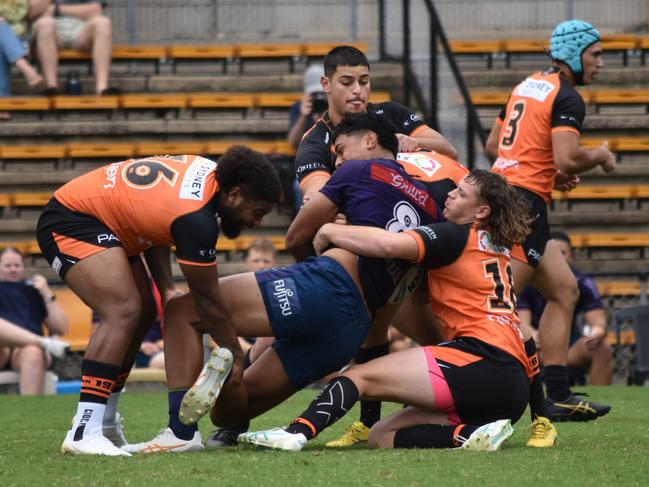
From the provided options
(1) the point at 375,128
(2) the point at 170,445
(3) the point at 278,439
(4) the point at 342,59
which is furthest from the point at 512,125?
(2) the point at 170,445

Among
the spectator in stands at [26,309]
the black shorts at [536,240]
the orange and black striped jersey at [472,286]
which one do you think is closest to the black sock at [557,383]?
the black shorts at [536,240]

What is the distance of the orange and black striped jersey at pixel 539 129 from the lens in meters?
7.40

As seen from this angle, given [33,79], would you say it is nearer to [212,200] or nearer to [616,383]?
[616,383]

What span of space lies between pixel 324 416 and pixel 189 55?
405 inches

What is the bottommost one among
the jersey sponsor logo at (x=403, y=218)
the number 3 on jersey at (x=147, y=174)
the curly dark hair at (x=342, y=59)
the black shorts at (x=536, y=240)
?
the black shorts at (x=536, y=240)

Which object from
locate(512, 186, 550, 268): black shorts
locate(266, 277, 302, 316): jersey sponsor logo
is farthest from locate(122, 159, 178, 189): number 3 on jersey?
locate(512, 186, 550, 268): black shorts

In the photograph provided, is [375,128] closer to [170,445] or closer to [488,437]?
[488,437]

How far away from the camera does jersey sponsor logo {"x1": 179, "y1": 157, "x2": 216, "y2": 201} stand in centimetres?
541

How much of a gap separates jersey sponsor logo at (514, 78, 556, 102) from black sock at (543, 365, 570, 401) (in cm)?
162

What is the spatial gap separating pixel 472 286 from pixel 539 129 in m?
2.19

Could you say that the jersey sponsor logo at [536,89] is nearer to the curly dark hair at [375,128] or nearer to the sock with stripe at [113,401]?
the curly dark hair at [375,128]

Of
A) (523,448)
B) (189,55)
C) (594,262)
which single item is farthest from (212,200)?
(189,55)

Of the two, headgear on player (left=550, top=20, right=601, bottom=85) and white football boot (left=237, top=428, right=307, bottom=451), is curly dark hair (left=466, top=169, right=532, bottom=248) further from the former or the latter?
headgear on player (left=550, top=20, right=601, bottom=85)

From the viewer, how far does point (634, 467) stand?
491 cm
